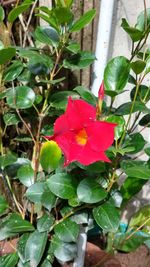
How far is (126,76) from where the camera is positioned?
93 centimetres

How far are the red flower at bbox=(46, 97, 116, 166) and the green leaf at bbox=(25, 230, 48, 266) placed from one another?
0.39 meters

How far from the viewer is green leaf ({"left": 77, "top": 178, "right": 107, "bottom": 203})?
0.87 meters

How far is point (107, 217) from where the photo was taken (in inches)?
35.5

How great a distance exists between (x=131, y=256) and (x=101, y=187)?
70 cm

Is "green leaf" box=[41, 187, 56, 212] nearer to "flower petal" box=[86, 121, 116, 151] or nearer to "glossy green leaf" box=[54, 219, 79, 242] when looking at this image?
"glossy green leaf" box=[54, 219, 79, 242]

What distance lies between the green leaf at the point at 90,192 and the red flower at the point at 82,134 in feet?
0.70

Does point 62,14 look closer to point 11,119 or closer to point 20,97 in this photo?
point 20,97

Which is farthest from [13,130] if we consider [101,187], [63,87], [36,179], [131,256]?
[131,256]

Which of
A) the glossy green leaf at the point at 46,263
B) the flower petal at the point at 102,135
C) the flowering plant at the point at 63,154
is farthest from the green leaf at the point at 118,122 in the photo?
the glossy green leaf at the point at 46,263

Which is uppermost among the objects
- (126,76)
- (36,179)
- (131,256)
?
(126,76)

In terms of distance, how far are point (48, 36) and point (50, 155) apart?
1.17 ft

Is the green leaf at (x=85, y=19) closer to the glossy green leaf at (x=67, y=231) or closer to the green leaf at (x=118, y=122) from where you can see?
the green leaf at (x=118, y=122)

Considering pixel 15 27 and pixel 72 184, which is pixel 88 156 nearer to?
pixel 72 184

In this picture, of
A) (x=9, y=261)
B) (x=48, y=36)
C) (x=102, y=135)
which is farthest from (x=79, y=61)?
(x=9, y=261)
